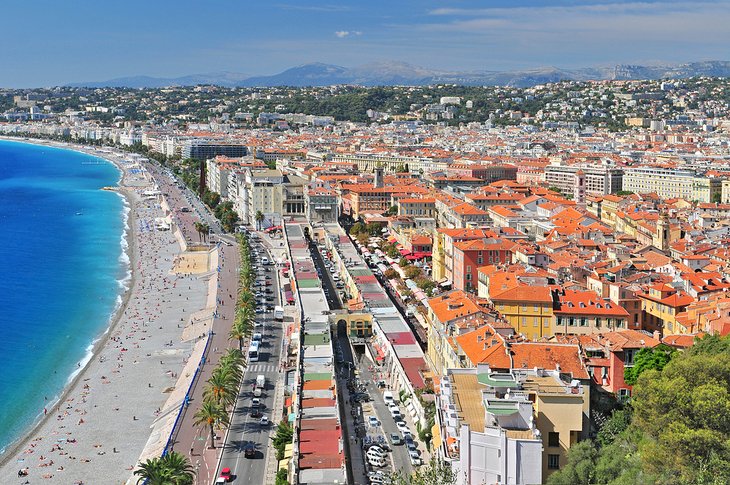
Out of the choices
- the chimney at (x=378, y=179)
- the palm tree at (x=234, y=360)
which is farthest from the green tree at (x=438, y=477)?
the chimney at (x=378, y=179)

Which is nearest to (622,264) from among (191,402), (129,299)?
(191,402)

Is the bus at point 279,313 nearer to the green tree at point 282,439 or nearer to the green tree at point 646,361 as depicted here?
the green tree at point 282,439

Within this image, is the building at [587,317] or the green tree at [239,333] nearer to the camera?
the building at [587,317]

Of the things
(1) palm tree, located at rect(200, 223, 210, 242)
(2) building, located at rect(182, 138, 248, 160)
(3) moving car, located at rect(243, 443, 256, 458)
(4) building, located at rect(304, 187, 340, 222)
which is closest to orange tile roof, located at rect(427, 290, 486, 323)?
(3) moving car, located at rect(243, 443, 256, 458)

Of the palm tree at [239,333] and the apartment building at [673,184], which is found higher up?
the apartment building at [673,184]

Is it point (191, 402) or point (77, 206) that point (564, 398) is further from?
point (77, 206)

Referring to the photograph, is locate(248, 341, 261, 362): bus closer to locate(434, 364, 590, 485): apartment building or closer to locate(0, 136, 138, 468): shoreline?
locate(0, 136, 138, 468): shoreline
